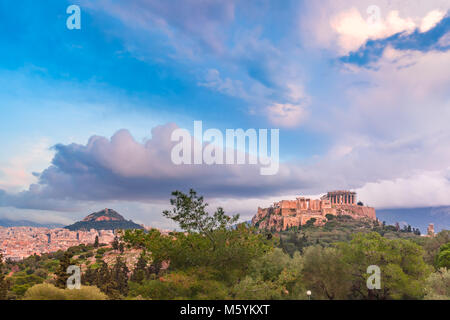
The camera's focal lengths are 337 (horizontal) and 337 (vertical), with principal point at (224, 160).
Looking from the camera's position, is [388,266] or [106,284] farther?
[106,284]

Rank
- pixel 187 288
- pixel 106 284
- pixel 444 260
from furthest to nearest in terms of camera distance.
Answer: pixel 106 284
pixel 444 260
pixel 187 288

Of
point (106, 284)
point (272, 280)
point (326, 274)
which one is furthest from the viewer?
point (106, 284)

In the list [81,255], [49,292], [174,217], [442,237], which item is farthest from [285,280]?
[81,255]

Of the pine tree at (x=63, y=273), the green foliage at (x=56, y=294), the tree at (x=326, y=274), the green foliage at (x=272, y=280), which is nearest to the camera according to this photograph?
the green foliage at (x=56, y=294)

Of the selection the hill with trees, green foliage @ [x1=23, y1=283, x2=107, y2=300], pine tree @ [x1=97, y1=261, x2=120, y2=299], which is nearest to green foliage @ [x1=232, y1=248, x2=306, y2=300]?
the hill with trees

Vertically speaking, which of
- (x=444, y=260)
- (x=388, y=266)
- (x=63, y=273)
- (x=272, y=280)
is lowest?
(x=63, y=273)

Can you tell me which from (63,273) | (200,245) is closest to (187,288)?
(200,245)

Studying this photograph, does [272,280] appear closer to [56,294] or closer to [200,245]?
[200,245]

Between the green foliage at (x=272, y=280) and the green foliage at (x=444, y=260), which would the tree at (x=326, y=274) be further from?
the green foliage at (x=444, y=260)

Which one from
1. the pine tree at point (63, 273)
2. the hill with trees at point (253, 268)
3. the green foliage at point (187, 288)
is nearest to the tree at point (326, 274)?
the hill with trees at point (253, 268)

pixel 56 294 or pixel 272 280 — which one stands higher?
pixel 56 294

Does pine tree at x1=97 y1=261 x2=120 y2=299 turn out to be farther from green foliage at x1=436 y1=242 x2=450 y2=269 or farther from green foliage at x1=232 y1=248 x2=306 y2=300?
green foliage at x1=436 y1=242 x2=450 y2=269
